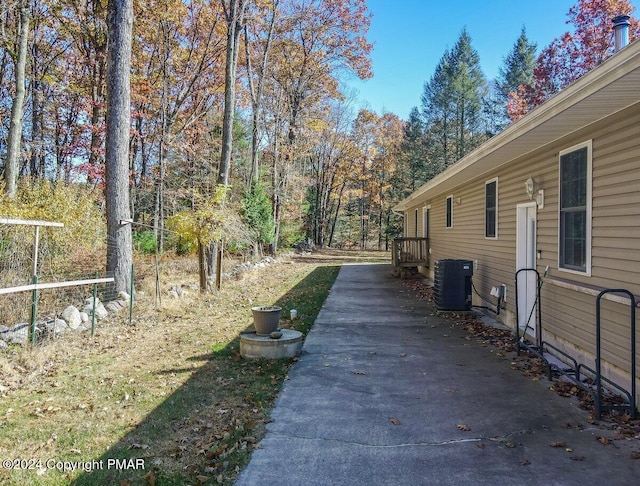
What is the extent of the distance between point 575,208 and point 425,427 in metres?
3.22

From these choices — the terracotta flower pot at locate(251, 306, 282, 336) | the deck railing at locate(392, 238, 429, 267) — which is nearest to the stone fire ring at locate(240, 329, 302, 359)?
the terracotta flower pot at locate(251, 306, 282, 336)

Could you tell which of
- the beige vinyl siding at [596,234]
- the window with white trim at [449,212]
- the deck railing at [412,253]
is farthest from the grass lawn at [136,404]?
the deck railing at [412,253]

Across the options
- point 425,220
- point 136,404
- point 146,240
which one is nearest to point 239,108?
point 146,240

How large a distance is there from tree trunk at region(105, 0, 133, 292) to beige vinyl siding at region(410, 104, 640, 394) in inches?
282

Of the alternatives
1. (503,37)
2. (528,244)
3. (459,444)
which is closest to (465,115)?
(503,37)

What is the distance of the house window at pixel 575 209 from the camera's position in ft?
15.8

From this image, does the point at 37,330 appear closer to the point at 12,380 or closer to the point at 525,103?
the point at 12,380

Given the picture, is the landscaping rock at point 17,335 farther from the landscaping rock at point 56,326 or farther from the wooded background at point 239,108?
the wooded background at point 239,108

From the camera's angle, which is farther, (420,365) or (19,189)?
(19,189)

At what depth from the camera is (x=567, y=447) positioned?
323cm

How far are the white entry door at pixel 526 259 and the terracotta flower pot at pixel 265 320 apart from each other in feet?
12.3

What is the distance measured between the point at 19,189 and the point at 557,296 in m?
10.6

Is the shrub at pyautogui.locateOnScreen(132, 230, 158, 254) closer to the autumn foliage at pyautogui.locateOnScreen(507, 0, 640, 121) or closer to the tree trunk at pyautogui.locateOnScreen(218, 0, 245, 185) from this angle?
the tree trunk at pyautogui.locateOnScreen(218, 0, 245, 185)
